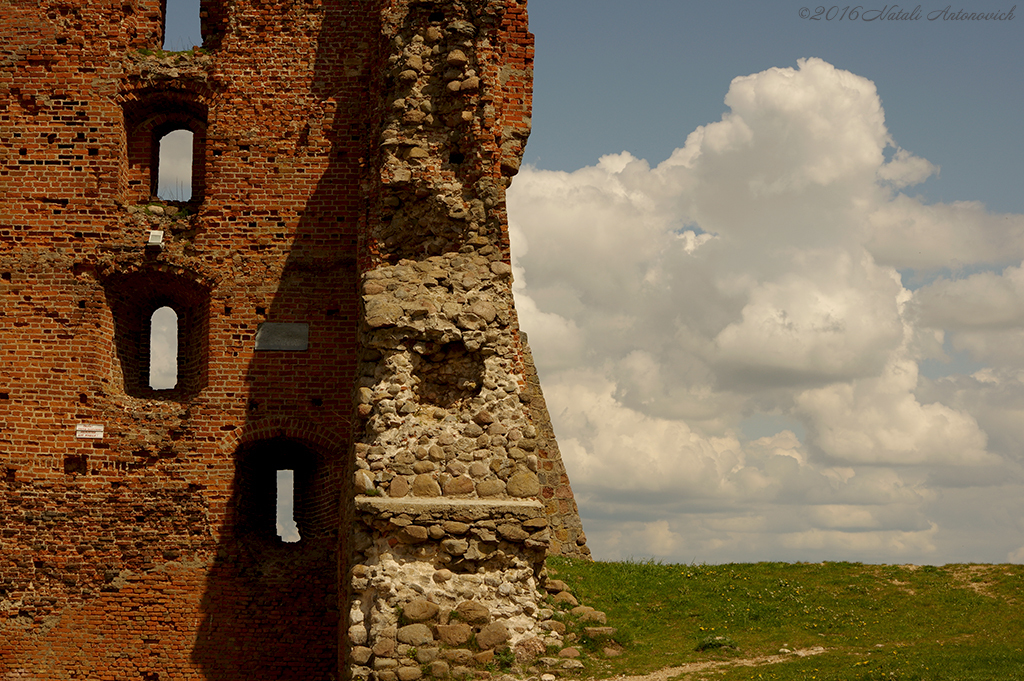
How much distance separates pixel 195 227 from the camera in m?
12.8

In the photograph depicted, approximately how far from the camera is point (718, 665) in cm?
954

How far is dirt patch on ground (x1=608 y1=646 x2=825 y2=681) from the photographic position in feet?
30.1

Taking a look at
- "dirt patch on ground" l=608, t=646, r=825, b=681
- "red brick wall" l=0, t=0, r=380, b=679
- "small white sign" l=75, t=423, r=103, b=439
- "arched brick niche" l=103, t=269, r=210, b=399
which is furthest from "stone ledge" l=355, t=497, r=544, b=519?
"small white sign" l=75, t=423, r=103, b=439

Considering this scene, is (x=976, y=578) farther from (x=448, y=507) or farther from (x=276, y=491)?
(x=276, y=491)

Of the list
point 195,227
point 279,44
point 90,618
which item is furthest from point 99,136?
point 90,618

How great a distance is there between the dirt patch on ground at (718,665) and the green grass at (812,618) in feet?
0.18

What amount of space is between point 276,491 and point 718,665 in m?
6.32

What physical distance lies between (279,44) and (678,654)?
8.94m

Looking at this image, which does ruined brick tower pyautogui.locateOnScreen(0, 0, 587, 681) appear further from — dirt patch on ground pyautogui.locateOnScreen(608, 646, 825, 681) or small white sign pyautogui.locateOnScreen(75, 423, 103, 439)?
dirt patch on ground pyautogui.locateOnScreen(608, 646, 825, 681)

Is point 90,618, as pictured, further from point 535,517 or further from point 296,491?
point 535,517

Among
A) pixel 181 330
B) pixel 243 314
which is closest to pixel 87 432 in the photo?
pixel 181 330

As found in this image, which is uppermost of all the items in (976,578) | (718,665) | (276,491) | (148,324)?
(148,324)

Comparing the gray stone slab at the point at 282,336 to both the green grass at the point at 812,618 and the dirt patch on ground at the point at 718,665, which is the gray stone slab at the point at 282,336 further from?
the dirt patch on ground at the point at 718,665

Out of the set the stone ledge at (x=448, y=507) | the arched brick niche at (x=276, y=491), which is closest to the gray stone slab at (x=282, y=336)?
the arched brick niche at (x=276, y=491)
